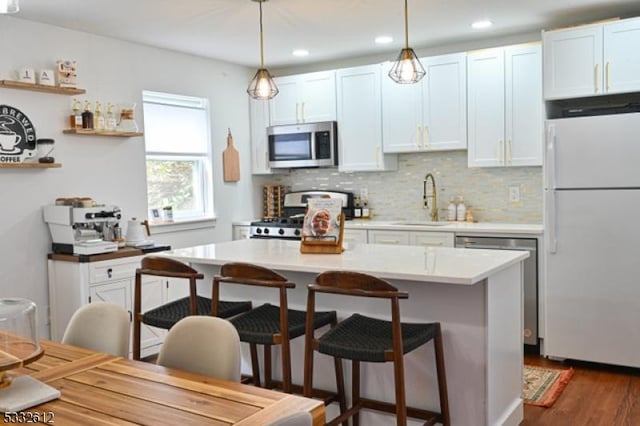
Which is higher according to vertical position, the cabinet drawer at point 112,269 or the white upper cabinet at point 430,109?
the white upper cabinet at point 430,109

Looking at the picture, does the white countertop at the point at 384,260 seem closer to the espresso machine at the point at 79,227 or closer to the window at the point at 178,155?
the espresso machine at the point at 79,227

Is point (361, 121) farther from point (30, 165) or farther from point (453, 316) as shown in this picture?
point (453, 316)

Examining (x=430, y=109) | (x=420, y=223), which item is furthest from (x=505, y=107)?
(x=420, y=223)

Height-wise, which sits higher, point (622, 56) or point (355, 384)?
point (622, 56)

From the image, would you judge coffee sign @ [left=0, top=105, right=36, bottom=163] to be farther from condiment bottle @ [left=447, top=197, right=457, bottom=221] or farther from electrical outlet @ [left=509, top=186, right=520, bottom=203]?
electrical outlet @ [left=509, top=186, right=520, bottom=203]

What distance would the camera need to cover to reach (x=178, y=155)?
5.49 m

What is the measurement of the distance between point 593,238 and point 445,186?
162cm

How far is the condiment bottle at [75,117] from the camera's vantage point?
4.47 m

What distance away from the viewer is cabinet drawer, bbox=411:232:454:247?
4.78m

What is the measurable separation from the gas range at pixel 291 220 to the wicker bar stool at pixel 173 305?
2.19 m

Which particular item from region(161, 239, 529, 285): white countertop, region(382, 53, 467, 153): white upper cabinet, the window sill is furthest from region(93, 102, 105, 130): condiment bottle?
region(382, 53, 467, 153): white upper cabinet

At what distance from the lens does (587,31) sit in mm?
4223

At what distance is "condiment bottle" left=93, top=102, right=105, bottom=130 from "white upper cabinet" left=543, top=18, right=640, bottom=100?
332cm

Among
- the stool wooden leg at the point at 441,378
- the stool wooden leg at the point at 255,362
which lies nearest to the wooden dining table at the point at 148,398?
the stool wooden leg at the point at 441,378
